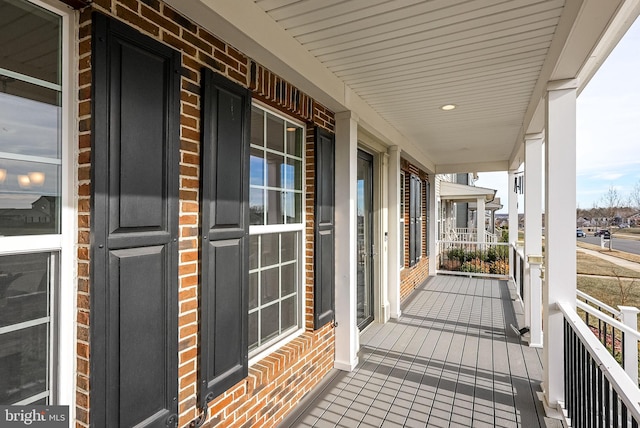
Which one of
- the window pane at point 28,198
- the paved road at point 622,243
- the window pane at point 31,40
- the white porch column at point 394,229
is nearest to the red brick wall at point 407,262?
the white porch column at point 394,229

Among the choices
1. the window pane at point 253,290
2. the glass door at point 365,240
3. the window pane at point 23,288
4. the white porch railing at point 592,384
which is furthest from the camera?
the glass door at point 365,240

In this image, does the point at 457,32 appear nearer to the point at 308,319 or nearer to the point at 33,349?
the point at 308,319

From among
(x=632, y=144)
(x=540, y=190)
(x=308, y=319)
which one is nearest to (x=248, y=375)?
(x=308, y=319)

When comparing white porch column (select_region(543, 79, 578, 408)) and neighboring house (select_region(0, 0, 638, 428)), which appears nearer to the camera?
neighboring house (select_region(0, 0, 638, 428))

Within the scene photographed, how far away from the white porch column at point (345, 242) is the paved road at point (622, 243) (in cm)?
1032

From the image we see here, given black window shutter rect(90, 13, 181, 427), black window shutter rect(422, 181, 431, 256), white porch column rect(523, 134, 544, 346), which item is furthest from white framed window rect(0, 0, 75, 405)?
black window shutter rect(422, 181, 431, 256)

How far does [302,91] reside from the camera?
109 inches

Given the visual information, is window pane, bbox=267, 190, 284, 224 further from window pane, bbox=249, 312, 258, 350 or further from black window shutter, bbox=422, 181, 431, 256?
black window shutter, bbox=422, 181, 431, 256

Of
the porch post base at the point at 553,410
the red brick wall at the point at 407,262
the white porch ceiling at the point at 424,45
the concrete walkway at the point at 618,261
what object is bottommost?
the porch post base at the point at 553,410

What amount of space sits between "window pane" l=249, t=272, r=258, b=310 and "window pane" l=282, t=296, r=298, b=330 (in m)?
0.41

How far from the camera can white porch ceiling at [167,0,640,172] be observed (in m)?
1.87

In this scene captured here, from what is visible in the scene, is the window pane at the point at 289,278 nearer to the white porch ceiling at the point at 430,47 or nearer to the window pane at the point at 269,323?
the window pane at the point at 269,323

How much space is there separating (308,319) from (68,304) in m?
1.98

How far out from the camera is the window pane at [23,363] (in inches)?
47.7
